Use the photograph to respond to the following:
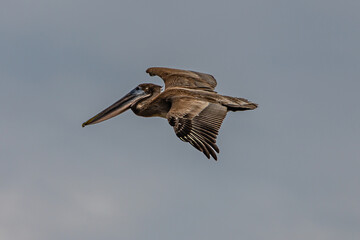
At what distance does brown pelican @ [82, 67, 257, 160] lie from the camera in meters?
18.5

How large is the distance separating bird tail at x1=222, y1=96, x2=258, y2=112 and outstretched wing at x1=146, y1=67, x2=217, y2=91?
1.04 m

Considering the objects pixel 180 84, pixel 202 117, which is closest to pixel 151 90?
pixel 180 84

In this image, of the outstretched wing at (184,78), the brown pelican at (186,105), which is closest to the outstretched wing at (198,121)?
the brown pelican at (186,105)

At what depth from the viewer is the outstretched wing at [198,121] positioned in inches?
714

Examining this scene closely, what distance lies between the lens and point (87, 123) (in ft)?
74.1

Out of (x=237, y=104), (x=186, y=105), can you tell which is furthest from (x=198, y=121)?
(x=237, y=104)

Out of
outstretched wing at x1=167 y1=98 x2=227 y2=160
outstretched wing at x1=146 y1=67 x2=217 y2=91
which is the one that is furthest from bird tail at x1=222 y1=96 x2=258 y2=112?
outstretched wing at x1=146 y1=67 x2=217 y2=91

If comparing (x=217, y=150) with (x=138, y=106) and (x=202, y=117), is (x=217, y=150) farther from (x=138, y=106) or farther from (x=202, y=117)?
(x=138, y=106)

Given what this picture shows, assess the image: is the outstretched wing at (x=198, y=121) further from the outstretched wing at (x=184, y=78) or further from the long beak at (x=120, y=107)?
the long beak at (x=120, y=107)

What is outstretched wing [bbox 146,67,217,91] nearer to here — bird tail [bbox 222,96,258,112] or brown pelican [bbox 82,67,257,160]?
brown pelican [bbox 82,67,257,160]

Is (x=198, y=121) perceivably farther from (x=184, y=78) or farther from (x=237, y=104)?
(x=184, y=78)

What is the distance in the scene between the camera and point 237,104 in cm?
2058

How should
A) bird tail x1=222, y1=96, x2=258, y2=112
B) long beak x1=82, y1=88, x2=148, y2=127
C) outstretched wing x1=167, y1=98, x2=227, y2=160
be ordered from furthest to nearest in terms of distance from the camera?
1. long beak x1=82, y1=88, x2=148, y2=127
2. bird tail x1=222, y1=96, x2=258, y2=112
3. outstretched wing x1=167, y1=98, x2=227, y2=160

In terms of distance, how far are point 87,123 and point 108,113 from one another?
642mm
